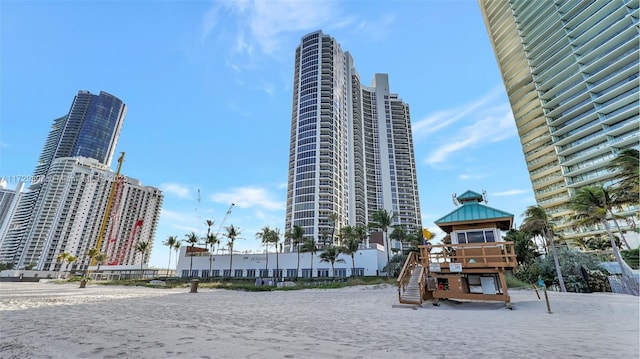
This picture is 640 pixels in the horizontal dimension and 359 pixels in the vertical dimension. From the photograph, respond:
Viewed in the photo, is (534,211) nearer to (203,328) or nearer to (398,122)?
(203,328)

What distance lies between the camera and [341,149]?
96.5m

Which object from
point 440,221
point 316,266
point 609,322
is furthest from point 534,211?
point 316,266

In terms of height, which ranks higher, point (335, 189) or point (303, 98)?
point (303, 98)

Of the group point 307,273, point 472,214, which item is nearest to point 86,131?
point 307,273

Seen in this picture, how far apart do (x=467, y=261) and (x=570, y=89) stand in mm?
74724

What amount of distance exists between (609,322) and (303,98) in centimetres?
9568

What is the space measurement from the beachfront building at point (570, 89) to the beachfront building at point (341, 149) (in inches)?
1777

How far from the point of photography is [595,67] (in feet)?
197

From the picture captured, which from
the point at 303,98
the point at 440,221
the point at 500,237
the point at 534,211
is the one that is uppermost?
the point at 303,98

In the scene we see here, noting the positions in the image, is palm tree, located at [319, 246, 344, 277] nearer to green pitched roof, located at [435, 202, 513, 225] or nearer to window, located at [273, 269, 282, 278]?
window, located at [273, 269, 282, 278]

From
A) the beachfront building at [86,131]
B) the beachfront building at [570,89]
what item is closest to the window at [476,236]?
the beachfront building at [570,89]

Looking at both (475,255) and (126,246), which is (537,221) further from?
(126,246)

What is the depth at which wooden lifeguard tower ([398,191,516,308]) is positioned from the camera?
1346 centimetres

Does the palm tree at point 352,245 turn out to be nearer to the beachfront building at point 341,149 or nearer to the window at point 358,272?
the window at point 358,272
